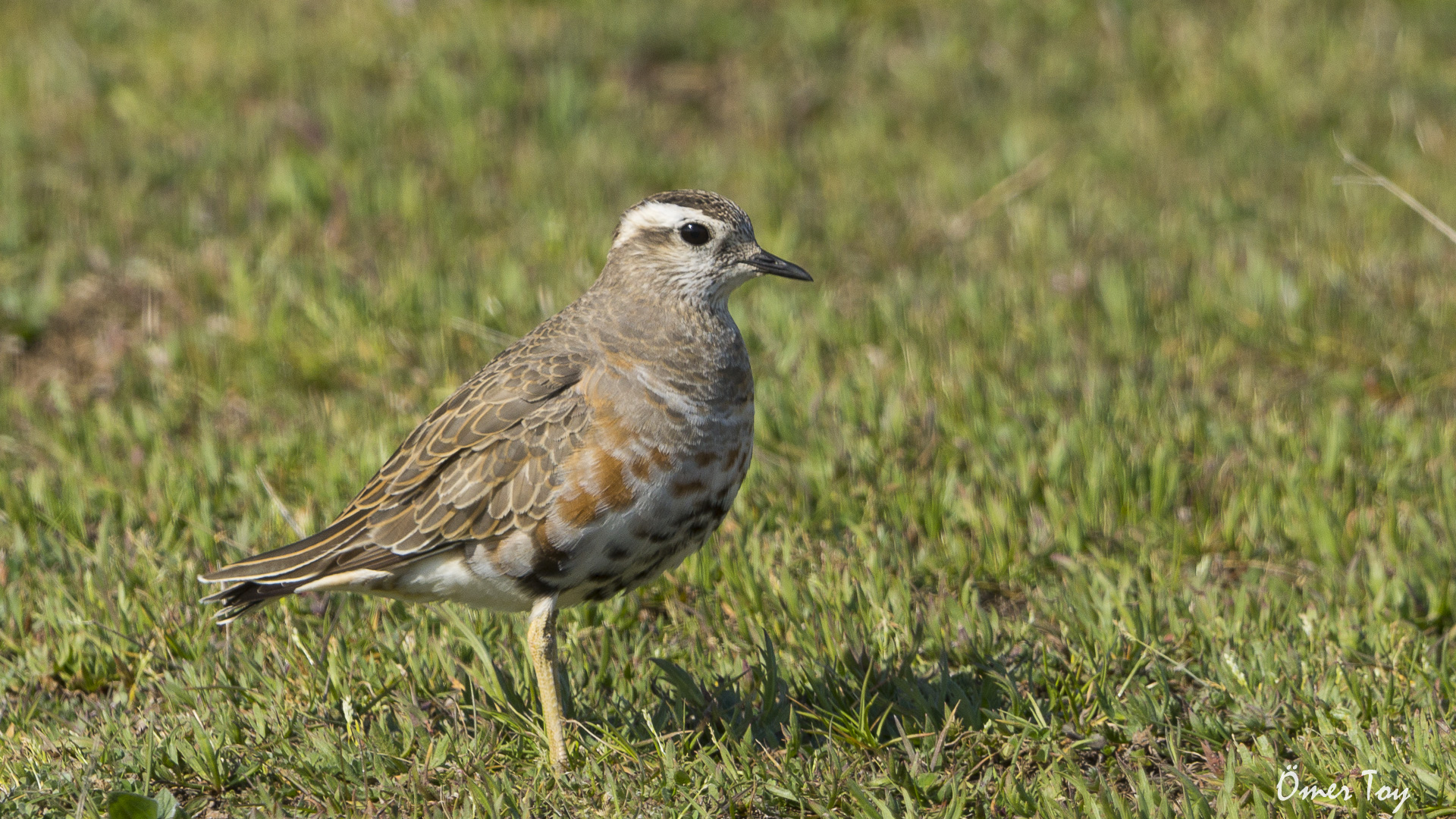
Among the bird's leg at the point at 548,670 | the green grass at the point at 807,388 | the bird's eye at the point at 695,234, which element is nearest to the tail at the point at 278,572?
the green grass at the point at 807,388

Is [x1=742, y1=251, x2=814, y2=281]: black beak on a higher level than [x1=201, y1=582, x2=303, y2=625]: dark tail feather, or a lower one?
higher

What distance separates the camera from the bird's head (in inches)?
203

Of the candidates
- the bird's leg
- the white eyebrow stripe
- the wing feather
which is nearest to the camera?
the bird's leg

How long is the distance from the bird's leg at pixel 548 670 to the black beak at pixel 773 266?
4.57ft

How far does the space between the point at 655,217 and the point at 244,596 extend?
1936mm

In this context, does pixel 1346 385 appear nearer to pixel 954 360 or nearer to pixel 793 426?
pixel 954 360

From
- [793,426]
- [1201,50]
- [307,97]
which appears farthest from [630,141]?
[1201,50]

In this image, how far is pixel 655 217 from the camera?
17.0 feet

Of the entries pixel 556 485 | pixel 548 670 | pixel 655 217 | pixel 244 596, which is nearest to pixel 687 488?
pixel 556 485

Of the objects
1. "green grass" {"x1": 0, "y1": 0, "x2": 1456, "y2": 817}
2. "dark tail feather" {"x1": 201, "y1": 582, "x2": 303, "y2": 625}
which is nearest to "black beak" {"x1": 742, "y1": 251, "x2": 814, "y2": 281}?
"green grass" {"x1": 0, "y1": 0, "x2": 1456, "y2": 817}

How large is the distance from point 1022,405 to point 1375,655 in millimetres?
2183

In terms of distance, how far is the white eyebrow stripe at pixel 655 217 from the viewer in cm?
514

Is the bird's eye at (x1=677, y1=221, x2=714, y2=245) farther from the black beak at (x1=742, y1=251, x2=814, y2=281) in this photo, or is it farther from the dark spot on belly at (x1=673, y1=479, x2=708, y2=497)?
the dark spot on belly at (x1=673, y1=479, x2=708, y2=497)

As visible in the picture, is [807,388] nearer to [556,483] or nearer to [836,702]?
[836,702]
